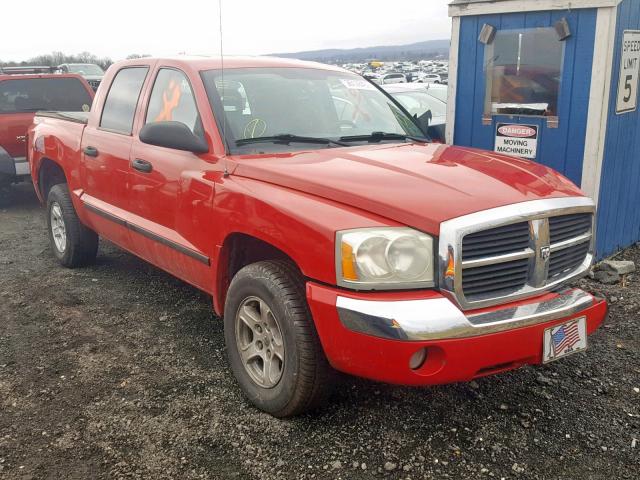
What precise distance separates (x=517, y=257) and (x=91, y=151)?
11.2 ft

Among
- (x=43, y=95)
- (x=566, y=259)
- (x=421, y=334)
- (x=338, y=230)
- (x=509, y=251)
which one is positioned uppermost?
(x=43, y=95)

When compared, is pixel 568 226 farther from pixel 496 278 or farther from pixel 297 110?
pixel 297 110

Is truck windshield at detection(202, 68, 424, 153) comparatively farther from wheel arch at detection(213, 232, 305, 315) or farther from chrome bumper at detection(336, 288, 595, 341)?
chrome bumper at detection(336, 288, 595, 341)

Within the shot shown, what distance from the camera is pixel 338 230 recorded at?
2.72 m

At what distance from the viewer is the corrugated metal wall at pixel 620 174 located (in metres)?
5.12

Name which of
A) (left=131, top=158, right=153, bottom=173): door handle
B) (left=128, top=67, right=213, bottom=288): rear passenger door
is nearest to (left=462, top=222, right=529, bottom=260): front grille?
(left=128, top=67, right=213, bottom=288): rear passenger door

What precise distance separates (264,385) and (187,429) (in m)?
0.43

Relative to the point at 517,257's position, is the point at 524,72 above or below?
above

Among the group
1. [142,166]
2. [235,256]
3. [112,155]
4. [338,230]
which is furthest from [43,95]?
[338,230]

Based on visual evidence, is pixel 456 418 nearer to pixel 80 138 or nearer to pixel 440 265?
pixel 440 265

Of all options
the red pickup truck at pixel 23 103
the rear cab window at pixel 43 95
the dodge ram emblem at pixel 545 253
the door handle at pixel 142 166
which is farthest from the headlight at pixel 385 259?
the rear cab window at pixel 43 95

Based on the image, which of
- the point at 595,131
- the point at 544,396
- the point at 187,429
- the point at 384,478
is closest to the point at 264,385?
the point at 187,429

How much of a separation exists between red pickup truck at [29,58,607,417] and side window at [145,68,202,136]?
1 centimetres

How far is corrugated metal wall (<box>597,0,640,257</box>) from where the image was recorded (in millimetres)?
5121
